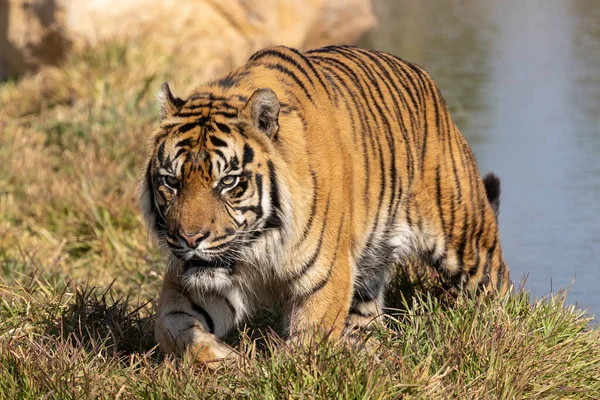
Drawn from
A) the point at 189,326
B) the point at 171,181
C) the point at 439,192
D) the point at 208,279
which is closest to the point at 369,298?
the point at 439,192

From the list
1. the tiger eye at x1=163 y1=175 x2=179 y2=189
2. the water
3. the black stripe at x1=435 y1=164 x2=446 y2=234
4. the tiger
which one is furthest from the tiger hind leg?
the tiger eye at x1=163 y1=175 x2=179 y2=189

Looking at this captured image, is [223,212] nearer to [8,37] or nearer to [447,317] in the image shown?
[447,317]

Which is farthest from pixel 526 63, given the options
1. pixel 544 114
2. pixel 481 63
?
pixel 544 114

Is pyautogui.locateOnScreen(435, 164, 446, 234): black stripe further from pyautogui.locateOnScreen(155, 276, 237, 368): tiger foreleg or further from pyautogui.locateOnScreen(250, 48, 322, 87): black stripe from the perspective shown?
pyautogui.locateOnScreen(155, 276, 237, 368): tiger foreleg

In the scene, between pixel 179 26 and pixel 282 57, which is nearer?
pixel 282 57

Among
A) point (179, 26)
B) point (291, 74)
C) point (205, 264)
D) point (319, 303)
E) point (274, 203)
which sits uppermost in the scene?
point (179, 26)

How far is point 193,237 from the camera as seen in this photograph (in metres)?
3.69

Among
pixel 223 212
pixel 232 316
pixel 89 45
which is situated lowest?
pixel 232 316

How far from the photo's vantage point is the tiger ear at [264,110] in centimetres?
382

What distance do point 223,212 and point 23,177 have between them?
160 inches

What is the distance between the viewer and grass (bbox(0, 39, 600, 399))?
356 cm

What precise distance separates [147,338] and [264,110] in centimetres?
128

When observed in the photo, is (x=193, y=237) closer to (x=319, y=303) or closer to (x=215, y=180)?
(x=215, y=180)

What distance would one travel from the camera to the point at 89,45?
9.91m
